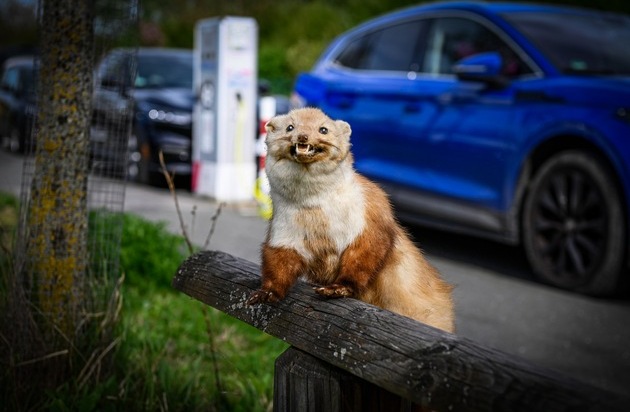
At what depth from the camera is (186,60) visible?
1478 centimetres

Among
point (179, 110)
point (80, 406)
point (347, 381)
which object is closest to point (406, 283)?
point (347, 381)

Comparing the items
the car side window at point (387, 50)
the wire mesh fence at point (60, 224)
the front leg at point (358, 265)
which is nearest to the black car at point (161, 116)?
the car side window at point (387, 50)

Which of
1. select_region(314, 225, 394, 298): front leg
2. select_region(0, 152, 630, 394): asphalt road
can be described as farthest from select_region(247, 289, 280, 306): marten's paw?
select_region(0, 152, 630, 394): asphalt road

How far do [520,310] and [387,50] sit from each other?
10.5 feet

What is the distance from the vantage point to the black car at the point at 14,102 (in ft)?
58.6

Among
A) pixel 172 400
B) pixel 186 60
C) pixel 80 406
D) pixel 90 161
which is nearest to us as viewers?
pixel 80 406

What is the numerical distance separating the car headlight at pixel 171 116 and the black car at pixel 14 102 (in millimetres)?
5910

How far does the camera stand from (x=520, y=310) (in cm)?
650

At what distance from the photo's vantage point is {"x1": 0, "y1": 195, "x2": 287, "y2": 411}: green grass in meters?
3.86

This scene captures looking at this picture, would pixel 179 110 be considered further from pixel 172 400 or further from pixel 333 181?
pixel 333 181

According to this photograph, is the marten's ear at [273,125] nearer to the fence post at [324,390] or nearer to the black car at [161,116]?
the fence post at [324,390]

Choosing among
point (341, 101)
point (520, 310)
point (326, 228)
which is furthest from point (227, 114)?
point (326, 228)

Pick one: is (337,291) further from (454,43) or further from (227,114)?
(227,114)

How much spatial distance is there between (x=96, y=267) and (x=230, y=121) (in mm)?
7346
